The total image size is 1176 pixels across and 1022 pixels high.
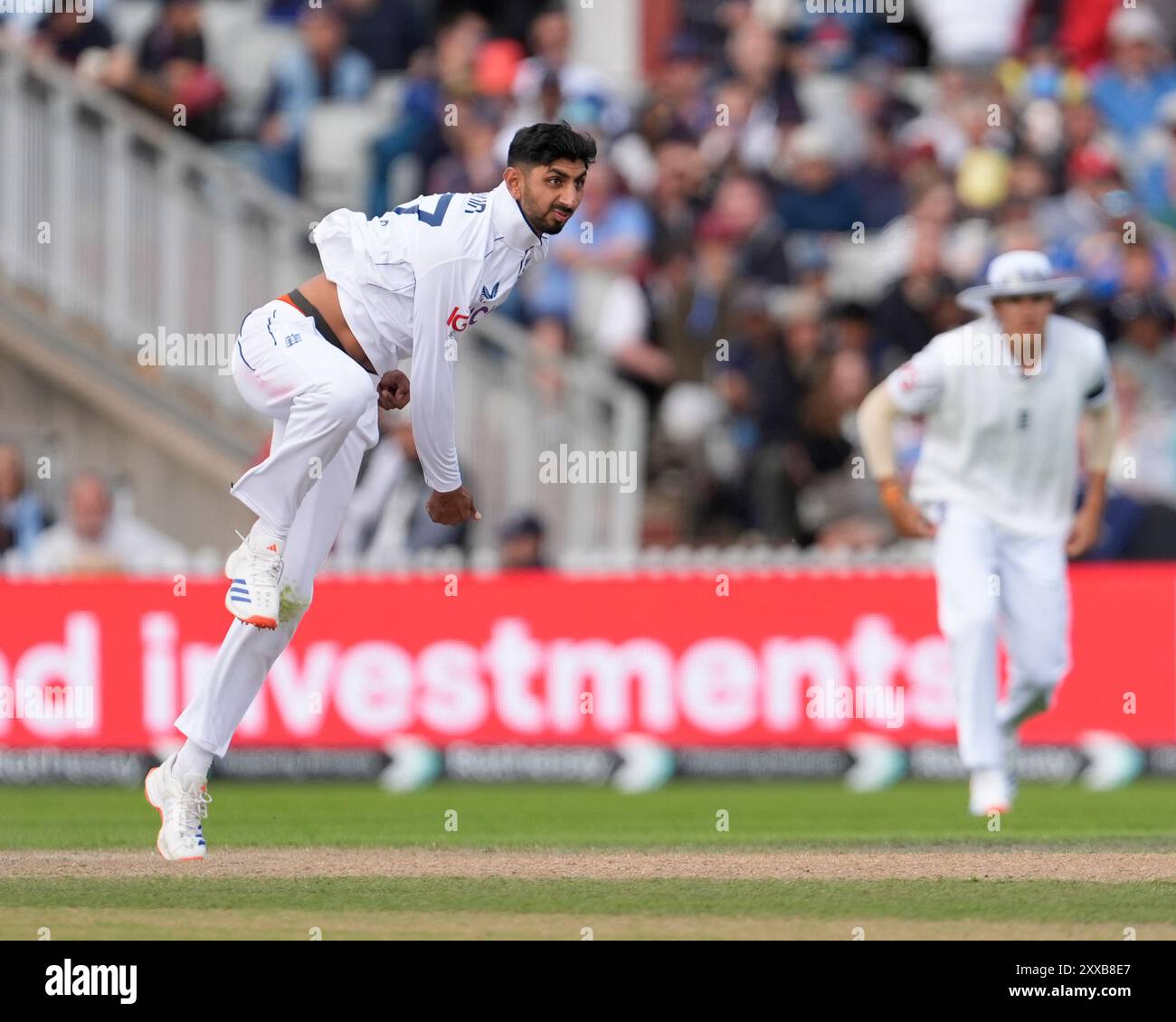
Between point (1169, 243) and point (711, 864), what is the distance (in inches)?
390

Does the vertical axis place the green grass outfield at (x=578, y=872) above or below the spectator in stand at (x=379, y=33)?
below

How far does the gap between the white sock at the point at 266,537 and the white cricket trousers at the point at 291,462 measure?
0.11 ft

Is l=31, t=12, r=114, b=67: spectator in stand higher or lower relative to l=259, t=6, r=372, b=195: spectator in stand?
higher

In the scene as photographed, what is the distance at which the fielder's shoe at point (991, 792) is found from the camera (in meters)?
10.7

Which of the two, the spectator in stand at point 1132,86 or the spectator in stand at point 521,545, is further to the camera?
the spectator in stand at point 1132,86

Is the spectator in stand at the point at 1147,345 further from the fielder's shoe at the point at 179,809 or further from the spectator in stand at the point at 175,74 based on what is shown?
the fielder's shoe at the point at 179,809

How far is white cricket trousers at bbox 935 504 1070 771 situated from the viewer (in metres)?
10.9

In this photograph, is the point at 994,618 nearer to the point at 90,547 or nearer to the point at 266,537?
the point at 266,537

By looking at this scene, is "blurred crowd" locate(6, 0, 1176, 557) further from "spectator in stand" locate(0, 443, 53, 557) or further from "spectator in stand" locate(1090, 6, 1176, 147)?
"spectator in stand" locate(0, 443, 53, 557)

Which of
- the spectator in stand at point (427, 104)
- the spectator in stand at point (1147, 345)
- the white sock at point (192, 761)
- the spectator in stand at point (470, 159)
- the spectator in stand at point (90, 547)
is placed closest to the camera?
the white sock at point (192, 761)

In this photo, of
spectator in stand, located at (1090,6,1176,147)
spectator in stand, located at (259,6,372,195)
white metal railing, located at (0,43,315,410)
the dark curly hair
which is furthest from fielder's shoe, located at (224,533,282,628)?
spectator in stand, located at (1090,6,1176,147)

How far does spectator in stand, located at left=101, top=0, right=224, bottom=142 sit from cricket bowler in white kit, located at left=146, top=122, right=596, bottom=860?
9.46 meters

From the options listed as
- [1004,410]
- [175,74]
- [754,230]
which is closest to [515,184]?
[1004,410]

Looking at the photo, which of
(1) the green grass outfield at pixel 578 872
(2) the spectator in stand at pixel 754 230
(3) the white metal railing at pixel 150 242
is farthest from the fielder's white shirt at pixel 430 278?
(2) the spectator in stand at pixel 754 230
